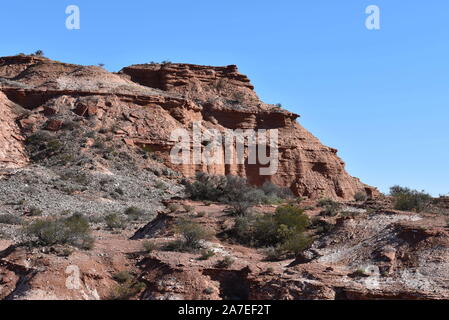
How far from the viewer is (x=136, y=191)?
31.5 m

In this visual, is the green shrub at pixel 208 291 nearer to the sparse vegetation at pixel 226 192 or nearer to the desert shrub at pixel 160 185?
the sparse vegetation at pixel 226 192

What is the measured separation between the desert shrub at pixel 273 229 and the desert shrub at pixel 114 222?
6358 mm

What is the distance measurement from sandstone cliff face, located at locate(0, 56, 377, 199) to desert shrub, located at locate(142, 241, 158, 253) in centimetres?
2147

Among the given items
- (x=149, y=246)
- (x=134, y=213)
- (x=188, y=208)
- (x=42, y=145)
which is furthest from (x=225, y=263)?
(x=42, y=145)

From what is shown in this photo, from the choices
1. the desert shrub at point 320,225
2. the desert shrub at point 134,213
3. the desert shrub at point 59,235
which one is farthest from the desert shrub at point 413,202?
the desert shrub at point 134,213

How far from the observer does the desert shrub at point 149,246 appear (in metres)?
14.4

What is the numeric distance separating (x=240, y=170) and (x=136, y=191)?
38.6 feet

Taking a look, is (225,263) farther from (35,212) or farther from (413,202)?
(35,212)

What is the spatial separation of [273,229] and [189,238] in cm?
279

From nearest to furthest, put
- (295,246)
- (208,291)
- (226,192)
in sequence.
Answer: (208,291) → (295,246) → (226,192)

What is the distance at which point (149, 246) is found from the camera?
47.6 feet

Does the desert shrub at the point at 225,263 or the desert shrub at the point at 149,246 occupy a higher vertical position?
the desert shrub at the point at 149,246
